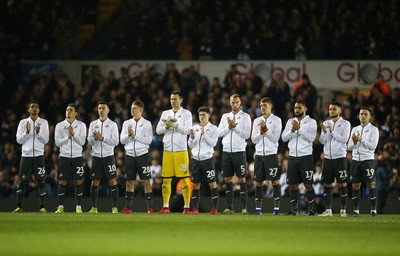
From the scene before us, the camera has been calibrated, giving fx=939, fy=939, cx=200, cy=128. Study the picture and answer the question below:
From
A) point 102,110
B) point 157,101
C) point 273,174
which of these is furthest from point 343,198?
point 157,101

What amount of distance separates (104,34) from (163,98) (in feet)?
24.3

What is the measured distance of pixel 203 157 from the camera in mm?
22484

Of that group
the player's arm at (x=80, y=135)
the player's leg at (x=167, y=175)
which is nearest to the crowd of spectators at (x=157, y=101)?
the player's arm at (x=80, y=135)

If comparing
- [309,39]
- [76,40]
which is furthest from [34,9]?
[309,39]

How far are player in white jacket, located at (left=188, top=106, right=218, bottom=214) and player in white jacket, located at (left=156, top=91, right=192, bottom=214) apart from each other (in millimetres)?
193

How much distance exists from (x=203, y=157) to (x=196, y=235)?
6.89m

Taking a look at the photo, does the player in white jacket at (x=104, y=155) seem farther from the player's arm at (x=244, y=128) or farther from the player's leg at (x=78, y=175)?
the player's arm at (x=244, y=128)

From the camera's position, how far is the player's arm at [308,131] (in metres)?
21.6

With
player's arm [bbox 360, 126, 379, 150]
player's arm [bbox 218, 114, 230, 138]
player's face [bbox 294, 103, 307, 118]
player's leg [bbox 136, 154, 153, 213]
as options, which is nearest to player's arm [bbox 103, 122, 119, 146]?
player's leg [bbox 136, 154, 153, 213]

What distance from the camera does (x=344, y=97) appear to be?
3191 cm

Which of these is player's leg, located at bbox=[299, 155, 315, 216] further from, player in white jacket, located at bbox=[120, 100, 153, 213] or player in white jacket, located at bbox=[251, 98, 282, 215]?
player in white jacket, located at bbox=[120, 100, 153, 213]

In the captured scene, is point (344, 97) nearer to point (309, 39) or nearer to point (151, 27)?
point (309, 39)

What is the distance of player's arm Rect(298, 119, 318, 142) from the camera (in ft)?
70.9

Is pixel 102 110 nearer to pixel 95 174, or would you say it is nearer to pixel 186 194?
pixel 95 174
